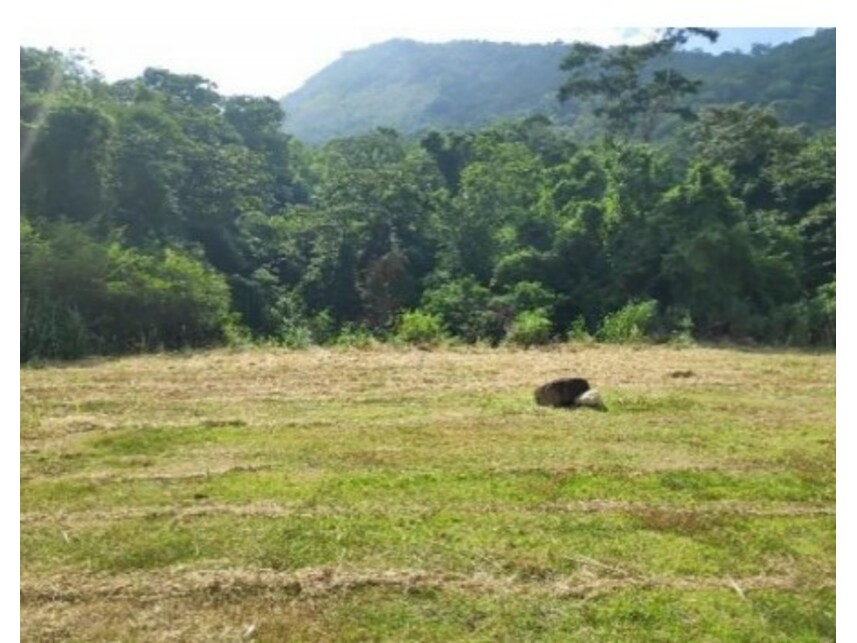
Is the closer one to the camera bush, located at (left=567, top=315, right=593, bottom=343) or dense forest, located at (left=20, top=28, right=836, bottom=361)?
dense forest, located at (left=20, top=28, right=836, bottom=361)

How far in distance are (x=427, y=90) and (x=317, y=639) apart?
3909 centimetres

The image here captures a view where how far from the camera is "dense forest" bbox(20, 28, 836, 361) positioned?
10.3 m

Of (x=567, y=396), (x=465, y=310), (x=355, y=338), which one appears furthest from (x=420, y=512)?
(x=465, y=310)

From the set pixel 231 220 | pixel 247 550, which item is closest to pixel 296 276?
pixel 231 220

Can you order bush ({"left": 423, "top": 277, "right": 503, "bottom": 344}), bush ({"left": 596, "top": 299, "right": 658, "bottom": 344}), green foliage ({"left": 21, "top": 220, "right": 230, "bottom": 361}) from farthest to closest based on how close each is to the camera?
bush ({"left": 423, "top": 277, "right": 503, "bottom": 344}) < bush ({"left": 596, "top": 299, "right": 658, "bottom": 344}) < green foliage ({"left": 21, "top": 220, "right": 230, "bottom": 361})

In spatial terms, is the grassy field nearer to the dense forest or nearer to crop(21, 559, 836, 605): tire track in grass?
crop(21, 559, 836, 605): tire track in grass

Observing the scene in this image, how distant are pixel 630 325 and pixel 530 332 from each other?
1.32 metres

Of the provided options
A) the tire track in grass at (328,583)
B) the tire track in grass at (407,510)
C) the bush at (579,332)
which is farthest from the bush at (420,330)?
the tire track in grass at (328,583)

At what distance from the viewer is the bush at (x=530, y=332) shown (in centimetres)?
1050

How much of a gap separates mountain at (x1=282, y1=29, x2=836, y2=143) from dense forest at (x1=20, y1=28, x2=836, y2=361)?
22.8 ft

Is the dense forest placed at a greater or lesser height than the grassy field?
greater

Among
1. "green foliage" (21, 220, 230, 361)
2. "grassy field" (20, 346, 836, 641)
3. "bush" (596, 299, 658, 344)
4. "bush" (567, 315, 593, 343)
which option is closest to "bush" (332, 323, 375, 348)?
"green foliage" (21, 220, 230, 361)

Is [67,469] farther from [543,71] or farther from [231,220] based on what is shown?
[543,71]

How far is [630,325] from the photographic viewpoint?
1101 cm
